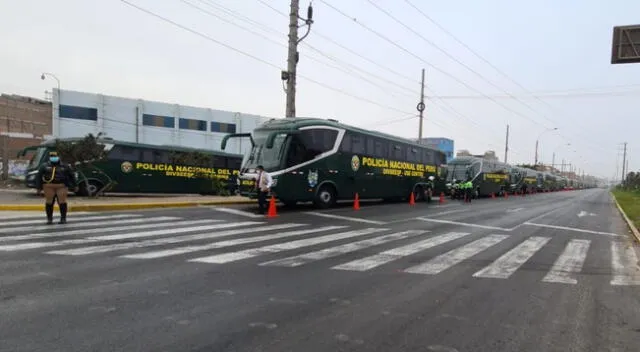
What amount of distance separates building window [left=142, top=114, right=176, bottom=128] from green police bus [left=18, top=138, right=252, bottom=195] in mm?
34392

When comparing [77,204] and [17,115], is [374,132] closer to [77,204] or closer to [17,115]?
[77,204]

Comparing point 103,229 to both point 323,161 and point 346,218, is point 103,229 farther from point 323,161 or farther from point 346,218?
point 323,161

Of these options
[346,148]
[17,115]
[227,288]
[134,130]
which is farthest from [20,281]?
[17,115]

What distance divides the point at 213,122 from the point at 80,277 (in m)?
57.2

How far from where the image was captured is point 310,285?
239 inches

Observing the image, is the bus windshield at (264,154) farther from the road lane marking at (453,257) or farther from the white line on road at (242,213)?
the road lane marking at (453,257)

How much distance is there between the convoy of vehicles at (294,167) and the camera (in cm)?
1681

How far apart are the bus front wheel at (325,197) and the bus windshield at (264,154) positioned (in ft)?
7.69

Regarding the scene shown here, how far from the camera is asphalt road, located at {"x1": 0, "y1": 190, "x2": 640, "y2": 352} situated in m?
4.20

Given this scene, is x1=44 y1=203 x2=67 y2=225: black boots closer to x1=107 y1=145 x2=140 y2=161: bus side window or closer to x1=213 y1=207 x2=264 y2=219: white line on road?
x1=213 y1=207 x2=264 y2=219: white line on road

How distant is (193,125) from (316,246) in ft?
178

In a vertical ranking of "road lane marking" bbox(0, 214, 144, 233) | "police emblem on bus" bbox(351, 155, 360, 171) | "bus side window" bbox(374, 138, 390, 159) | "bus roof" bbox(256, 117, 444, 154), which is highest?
"bus roof" bbox(256, 117, 444, 154)

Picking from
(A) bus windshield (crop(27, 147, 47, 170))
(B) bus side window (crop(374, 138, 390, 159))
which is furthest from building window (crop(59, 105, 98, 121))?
(B) bus side window (crop(374, 138, 390, 159))

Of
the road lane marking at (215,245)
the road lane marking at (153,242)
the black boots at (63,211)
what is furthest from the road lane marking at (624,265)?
the black boots at (63,211)
